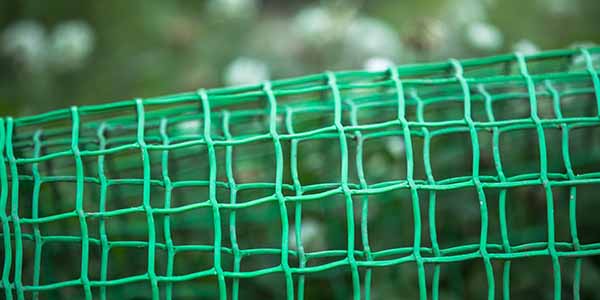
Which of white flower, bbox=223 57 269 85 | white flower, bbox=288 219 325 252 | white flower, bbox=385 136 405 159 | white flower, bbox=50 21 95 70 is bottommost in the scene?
white flower, bbox=288 219 325 252

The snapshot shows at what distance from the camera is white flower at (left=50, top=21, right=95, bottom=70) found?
1789 mm

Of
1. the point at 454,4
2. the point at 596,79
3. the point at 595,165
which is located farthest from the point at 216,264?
the point at 454,4

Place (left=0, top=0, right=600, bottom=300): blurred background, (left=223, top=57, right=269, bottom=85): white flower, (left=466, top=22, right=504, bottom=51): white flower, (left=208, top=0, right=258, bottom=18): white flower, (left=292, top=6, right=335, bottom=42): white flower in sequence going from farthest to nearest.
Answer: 1. (left=208, top=0, right=258, bottom=18): white flower
2. (left=292, top=6, right=335, bottom=42): white flower
3. (left=223, top=57, right=269, bottom=85): white flower
4. (left=466, top=22, right=504, bottom=51): white flower
5. (left=0, top=0, right=600, bottom=300): blurred background

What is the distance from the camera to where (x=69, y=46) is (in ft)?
5.86

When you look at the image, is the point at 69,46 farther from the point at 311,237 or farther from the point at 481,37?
the point at 481,37

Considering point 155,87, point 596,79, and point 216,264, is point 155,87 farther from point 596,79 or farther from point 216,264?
point 596,79

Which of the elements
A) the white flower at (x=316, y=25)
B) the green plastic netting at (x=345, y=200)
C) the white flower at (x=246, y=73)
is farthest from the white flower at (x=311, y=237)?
the white flower at (x=316, y=25)

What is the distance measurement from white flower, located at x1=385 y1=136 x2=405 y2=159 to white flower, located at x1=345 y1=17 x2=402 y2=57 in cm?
29

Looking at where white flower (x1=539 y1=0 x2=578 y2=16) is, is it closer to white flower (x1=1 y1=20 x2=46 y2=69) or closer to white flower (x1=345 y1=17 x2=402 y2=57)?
white flower (x1=345 y1=17 x2=402 y2=57)

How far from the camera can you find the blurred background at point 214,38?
169cm

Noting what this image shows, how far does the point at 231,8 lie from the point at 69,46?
0.46 metres

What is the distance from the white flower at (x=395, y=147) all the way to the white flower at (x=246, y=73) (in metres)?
0.41

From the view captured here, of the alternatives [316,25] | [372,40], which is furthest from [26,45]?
[372,40]

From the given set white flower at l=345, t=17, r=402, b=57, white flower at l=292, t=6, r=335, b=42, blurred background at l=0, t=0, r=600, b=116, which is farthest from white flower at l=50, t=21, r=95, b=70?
white flower at l=345, t=17, r=402, b=57
